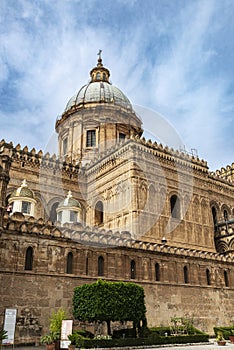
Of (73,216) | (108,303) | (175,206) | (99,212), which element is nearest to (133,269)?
(108,303)

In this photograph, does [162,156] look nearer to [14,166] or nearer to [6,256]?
[14,166]

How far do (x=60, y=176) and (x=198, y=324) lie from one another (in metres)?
16.2

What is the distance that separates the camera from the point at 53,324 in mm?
15867

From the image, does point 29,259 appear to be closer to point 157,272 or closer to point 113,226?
point 157,272

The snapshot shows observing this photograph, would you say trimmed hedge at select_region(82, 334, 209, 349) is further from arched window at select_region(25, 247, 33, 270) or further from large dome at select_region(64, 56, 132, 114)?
large dome at select_region(64, 56, 132, 114)

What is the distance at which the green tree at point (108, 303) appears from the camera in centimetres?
1647

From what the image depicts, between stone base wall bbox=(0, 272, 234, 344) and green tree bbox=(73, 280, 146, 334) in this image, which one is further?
stone base wall bbox=(0, 272, 234, 344)

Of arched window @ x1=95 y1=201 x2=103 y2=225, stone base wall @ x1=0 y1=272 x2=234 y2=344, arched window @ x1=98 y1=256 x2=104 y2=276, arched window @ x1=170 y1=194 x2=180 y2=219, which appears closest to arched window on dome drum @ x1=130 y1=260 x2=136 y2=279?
stone base wall @ x1=0 y1=272 x2=234 y2=344

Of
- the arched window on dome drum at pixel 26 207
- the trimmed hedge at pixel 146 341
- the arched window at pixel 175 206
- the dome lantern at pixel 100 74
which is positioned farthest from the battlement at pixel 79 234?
the dome lantern at pixel 100 74

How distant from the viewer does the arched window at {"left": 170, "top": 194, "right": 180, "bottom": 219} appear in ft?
96.6

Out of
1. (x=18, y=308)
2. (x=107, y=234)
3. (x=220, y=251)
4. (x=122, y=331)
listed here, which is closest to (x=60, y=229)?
(x=107, y=234)

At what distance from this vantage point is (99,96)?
4141 cm

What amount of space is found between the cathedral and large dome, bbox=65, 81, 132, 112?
719 mm

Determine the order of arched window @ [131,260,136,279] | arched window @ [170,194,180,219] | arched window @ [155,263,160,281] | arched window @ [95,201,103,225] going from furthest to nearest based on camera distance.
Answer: arched window @ [95,201,103,225] < arched window @ [170,194,180,219] < arched window @ [155,263,160,281] < arched window @ [131,260,136,279]
